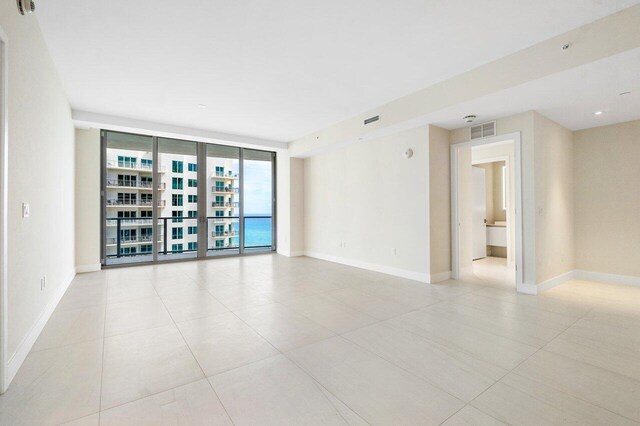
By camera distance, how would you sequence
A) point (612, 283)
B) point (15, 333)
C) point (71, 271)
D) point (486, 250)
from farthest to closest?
1. point (486, 250)
2. point (71, 271)
3. point (612, 283)
4. point (15, 333)

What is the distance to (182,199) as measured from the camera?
707 cm

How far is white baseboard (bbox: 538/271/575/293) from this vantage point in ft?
13.6

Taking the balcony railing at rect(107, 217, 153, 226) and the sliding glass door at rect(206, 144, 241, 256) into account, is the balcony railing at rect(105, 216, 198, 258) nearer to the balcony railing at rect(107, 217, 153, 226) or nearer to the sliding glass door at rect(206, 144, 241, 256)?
the balcony railing at rect(107, 217, 153, 226)

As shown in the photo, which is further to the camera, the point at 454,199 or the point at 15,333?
the point at 454,199

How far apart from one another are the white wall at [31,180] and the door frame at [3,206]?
13cm

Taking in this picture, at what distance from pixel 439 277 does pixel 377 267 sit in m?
1.19

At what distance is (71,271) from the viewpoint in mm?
4906

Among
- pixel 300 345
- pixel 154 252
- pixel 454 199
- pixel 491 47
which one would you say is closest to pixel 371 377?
pixel 300 345

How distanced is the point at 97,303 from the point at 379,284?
12.9ft

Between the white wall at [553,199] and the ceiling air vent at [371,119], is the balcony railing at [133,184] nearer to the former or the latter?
the ceiling air vent at [371,119]

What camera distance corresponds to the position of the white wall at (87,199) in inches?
214

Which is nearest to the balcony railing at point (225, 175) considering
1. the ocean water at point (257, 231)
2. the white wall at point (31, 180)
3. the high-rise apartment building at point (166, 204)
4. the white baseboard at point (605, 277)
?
the high-rise apartment building at point (166, 204)

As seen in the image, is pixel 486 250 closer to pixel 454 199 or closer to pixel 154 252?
pixel 454 199

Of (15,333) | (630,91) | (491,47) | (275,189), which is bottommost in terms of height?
(15,333)
